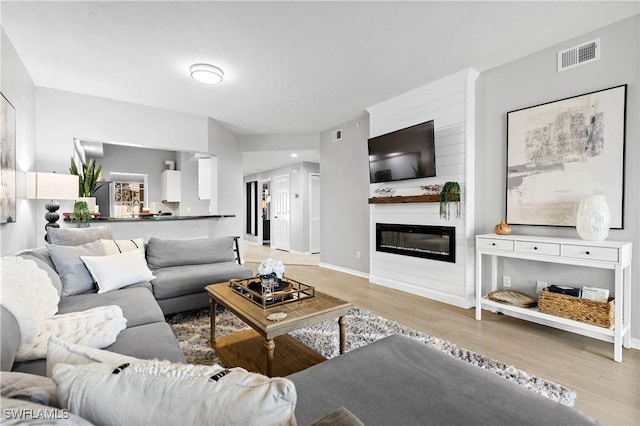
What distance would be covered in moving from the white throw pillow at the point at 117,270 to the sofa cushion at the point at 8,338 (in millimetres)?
1141

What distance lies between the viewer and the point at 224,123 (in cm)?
528

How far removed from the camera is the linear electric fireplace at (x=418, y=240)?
11.5 ft

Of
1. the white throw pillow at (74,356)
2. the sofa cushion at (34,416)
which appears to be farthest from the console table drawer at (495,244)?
the sofa cushion at (34,416)

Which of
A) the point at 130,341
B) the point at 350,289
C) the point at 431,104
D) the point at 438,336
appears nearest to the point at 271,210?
the point at 350,289

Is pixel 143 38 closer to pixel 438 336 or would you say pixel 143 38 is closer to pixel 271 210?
pixel 438 336

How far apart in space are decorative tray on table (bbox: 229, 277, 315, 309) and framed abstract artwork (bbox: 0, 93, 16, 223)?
1.96 meters

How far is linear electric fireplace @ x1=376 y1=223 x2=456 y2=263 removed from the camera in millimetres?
3496

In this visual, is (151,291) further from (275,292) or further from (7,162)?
(7,162)

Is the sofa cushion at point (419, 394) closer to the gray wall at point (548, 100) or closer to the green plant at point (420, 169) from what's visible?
the gray wall at point (548, 100)

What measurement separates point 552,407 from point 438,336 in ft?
5.60

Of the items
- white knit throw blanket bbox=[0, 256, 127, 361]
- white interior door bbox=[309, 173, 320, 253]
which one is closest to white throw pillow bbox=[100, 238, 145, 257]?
white knit throw blanket bbox=[0, 256, 127, 361]

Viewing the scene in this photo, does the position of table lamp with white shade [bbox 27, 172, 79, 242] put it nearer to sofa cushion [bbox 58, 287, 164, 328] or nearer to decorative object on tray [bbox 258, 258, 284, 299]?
sofa cushion [bbox 58, 287, 164, 328]

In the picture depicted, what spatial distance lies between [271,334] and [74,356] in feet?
3.38

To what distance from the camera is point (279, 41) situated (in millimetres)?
2688
